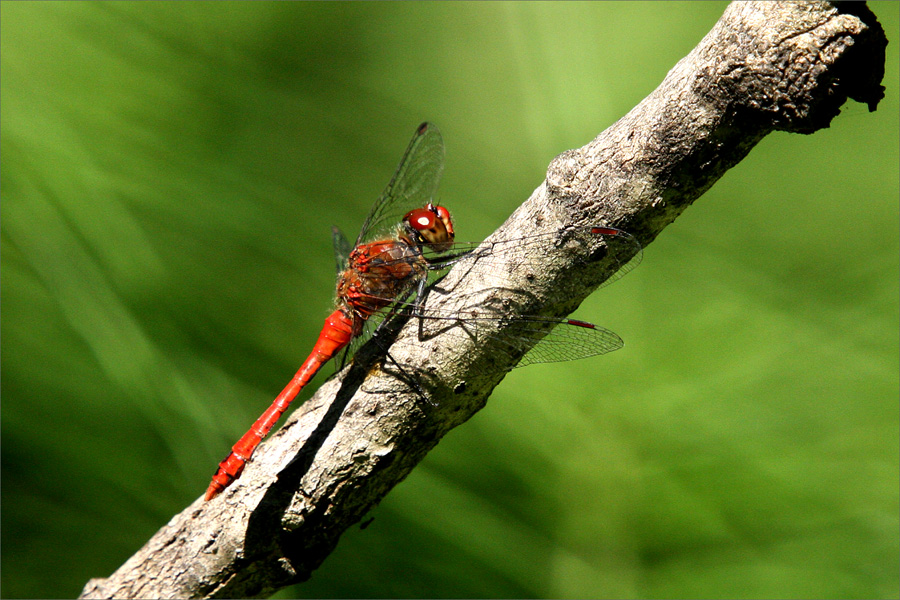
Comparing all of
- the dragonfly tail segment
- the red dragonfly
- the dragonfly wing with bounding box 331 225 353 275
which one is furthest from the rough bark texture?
the dragonfly wing with bounding box 331 225 353 275

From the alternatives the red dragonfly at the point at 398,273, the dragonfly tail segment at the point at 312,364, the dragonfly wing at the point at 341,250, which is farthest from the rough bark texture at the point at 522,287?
the dragonfly wing at the point at 341,250

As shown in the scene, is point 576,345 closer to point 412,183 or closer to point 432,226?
point 432,226

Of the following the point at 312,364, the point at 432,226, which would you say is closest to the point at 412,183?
the point at 432,226

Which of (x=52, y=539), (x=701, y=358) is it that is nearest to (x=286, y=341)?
(x=52, y=539)

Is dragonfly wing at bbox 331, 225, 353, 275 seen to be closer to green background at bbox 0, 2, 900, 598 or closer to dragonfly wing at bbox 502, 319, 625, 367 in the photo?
green background at bbox 0, 2, 900, 598

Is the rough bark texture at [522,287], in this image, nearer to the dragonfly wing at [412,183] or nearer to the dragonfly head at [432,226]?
the dragonfly head at [432,226]

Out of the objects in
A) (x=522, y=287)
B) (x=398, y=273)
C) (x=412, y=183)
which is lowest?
(x=522, y=287)

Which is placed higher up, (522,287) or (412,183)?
(412,183)
